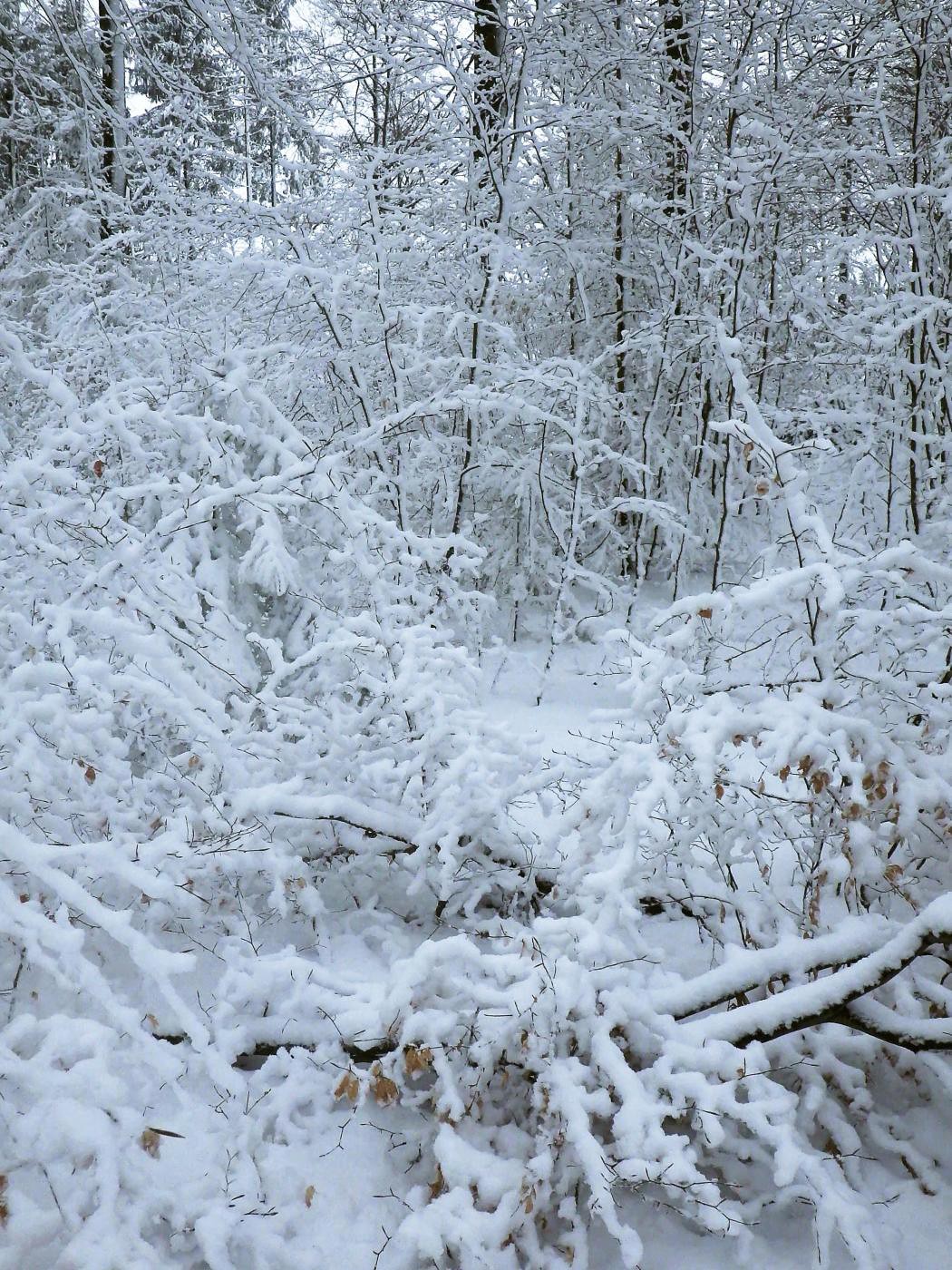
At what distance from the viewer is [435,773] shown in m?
3.67

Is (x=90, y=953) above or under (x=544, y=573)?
under

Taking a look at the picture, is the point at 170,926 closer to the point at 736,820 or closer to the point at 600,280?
the point at 736,820

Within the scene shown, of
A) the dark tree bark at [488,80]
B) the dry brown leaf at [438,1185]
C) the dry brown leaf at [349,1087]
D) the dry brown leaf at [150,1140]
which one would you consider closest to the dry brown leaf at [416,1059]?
the dry brown leaf at [349,1087]

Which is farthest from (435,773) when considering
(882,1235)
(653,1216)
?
(882,1235)

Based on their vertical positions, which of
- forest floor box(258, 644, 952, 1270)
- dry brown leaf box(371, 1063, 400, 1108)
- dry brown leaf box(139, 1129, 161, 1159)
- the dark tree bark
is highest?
the dark tree bark

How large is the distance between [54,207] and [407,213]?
28.7 feet

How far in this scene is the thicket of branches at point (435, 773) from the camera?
2.27m

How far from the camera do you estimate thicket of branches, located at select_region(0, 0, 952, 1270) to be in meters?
2.27

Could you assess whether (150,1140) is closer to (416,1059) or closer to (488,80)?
(416,1059)

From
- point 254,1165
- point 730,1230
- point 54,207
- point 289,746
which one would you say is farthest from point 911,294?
point 54,207

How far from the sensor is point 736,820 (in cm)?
291

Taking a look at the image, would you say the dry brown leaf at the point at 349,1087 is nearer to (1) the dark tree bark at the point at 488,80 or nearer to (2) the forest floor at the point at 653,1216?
(2) the forest floor at the point at 653,1216

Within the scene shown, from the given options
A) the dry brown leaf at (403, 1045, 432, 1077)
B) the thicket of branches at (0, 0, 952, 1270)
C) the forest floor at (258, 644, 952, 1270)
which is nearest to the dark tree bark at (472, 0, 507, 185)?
the thicket of branches at (0, 0, 952, 1270)

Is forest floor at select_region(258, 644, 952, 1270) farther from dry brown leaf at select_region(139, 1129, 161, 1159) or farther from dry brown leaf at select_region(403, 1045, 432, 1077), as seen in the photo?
dry brown leaf at select_region(139, 1129, 161, 1159)
